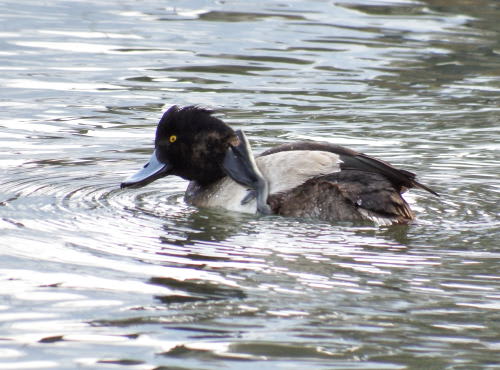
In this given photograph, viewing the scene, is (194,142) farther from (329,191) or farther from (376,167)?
(376,167)

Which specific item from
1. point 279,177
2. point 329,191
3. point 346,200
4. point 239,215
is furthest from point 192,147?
point 346,200

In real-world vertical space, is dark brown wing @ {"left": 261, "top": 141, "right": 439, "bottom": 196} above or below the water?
above

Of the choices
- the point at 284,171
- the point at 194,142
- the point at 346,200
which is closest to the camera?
the point at 346,200

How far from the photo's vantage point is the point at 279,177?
7562 mm

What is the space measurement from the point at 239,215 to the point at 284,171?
1.26 feet

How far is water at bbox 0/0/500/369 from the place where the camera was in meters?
5.04

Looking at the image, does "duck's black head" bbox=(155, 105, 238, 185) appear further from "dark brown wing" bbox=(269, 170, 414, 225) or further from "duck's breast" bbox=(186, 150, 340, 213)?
"dark brown wing" bbox=(269, 170, 414, 225)

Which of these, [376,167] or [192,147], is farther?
[192,147]

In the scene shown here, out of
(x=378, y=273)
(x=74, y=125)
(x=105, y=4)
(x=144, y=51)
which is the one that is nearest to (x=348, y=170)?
(x=378, y=273)

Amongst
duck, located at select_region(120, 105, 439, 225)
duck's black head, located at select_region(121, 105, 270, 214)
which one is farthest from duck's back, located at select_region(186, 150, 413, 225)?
duck's black head, located at select_region(121, 105, 270, 214)

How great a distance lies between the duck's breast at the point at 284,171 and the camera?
24.6ft

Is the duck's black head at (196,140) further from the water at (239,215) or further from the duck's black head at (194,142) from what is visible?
the water at (239,215)

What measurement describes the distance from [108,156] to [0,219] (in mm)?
2271

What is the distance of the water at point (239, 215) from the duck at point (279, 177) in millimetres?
148
